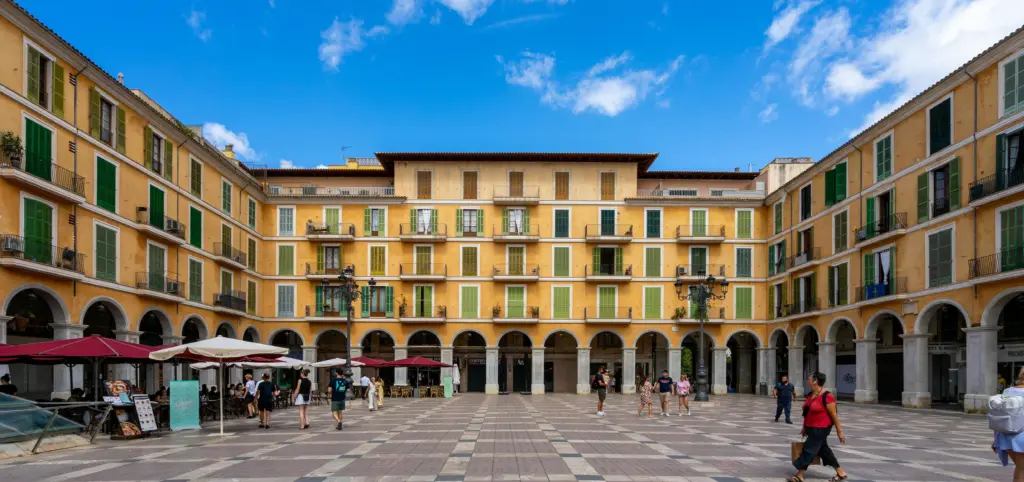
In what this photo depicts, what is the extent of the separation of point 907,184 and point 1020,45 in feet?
27.0

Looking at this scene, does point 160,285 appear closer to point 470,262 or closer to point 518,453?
point 470,262

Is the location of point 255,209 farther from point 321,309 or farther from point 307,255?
point 321,309

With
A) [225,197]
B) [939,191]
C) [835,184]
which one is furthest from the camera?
[225,197]

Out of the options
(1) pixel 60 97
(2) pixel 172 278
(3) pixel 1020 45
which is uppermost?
(3) pixel 1020 45

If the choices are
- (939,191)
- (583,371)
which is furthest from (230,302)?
(939,191)

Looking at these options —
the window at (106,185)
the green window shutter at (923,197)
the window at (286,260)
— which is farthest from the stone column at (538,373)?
the window at (106,185)

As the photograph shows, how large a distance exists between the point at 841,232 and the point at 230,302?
109 ft

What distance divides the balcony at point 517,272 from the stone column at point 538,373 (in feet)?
15.8

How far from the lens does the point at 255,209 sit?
A: 5003 centimetres

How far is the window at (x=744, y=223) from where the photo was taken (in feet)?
171

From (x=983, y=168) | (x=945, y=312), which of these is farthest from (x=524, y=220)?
(x=983, y=168)

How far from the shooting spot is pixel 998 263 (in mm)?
27672

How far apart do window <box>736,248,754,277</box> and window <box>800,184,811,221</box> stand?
6699 mm

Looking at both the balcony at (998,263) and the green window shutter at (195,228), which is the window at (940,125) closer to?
the balcony at (998,263)
